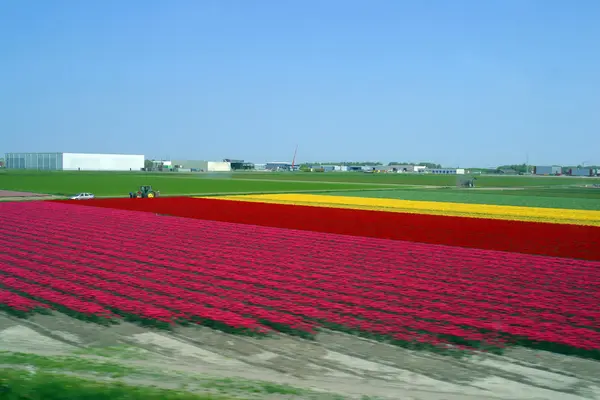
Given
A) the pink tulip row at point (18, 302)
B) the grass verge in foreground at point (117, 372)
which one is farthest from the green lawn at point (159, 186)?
the grass verge in foreground at point (117, 372)

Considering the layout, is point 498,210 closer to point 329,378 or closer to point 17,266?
point 17,266

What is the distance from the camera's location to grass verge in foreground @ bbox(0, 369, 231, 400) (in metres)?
8.46

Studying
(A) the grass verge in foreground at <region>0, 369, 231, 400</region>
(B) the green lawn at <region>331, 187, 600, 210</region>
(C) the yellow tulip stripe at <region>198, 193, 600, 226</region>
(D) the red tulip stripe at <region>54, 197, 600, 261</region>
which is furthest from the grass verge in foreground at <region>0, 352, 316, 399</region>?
(B) the green lawn at <region>331, 187, 600, 210</region>

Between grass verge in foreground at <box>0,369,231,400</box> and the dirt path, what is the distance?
1.63ft

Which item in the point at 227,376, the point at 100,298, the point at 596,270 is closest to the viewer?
the point at 227,376

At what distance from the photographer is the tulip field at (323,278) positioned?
47.9ft

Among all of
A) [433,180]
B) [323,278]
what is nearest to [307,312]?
[323,278]

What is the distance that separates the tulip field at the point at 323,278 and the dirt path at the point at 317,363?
2.45 ft

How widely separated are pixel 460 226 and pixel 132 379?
101 ft

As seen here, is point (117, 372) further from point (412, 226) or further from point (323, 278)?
point (412, 226)

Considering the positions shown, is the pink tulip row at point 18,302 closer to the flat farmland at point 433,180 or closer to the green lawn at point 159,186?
the green lawn at point 159,186

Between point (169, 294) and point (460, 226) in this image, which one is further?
point (460, 226)

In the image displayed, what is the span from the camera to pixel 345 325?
574 inches

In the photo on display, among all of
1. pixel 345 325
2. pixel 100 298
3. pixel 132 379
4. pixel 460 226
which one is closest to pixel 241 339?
pixel 345 325
